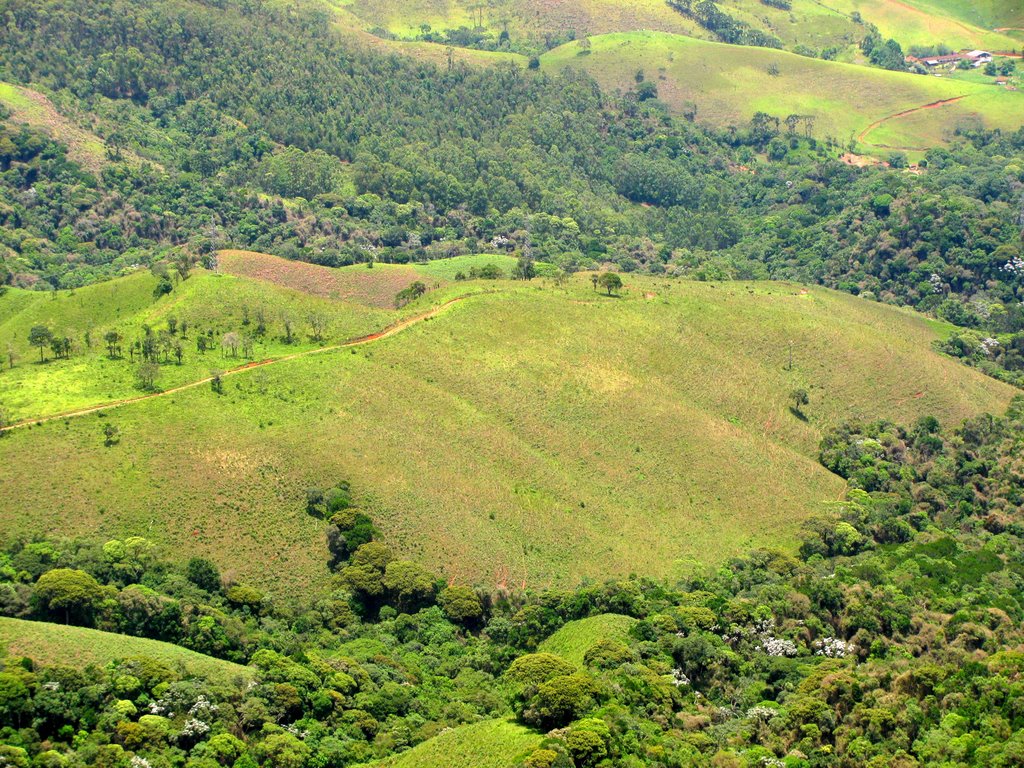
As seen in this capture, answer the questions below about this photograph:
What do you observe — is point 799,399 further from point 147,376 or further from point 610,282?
point 147,376

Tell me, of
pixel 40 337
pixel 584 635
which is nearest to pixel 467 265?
pixel 40 337

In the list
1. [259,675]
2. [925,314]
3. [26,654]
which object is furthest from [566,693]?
[925,314]

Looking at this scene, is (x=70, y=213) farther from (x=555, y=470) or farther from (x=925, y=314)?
(x=925, y=314)

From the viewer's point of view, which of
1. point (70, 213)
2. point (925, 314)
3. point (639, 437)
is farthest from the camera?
point (70, 213)

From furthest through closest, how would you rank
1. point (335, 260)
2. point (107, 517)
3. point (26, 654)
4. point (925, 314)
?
point (925, 314) → point (335, 260) → point (107, 517) → point (26, 654)

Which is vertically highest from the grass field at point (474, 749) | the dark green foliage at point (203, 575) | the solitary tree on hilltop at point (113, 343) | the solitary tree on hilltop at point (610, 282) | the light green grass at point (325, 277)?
the solitary tree on hilltop at point (610, 282)

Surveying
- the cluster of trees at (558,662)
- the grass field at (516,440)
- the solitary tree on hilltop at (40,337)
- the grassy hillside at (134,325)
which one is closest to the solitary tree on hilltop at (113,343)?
the grassy hillside at (134,325)

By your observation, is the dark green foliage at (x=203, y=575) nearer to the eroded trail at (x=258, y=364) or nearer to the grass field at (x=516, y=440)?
the grass field at (x=516, y=440)
